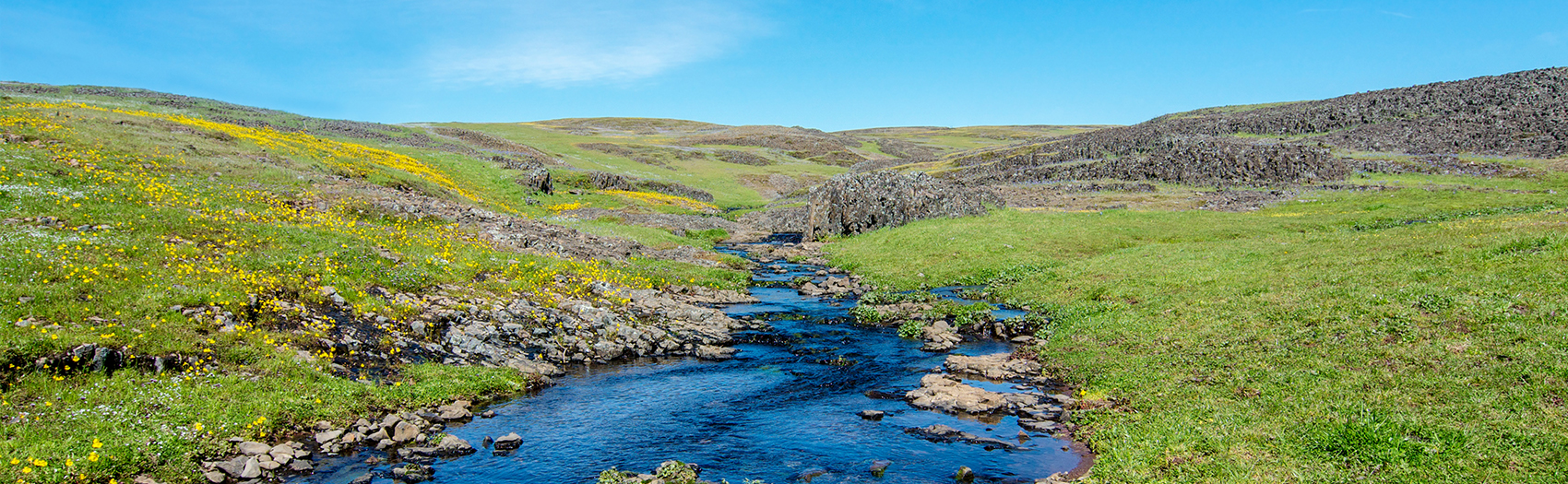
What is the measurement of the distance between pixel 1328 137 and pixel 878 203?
65916 millimetres

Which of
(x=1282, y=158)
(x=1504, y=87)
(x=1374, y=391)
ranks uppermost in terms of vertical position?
(x=1504, y=87)

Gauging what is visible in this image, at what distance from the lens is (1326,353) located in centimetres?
1616

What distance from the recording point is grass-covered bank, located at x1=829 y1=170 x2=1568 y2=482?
1170 centimetres

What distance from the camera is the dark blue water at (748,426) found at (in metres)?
14.5

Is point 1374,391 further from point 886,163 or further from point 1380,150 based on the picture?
point 886,163

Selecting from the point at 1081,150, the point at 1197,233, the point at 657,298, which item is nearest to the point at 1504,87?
the point at 1081,150

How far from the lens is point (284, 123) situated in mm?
78500

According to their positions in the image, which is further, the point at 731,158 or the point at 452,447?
the point at 731,158

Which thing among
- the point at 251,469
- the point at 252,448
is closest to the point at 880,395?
the point at 251,469

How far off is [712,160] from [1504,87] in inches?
4245

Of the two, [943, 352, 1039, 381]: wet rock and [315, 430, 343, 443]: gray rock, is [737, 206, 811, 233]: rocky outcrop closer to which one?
[943, 352, 1039, 381]: wet rock

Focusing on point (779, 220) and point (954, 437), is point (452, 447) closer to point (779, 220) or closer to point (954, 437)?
point (954, 437)

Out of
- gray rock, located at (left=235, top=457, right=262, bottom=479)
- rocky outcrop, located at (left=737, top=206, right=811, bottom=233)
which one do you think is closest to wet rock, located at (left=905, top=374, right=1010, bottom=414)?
gray rock, located at (left=235, top=457, right=262, bottom=479)

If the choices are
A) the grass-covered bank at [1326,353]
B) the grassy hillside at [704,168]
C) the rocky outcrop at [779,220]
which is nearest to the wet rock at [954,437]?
the grass-covered bank at [1326,353]
